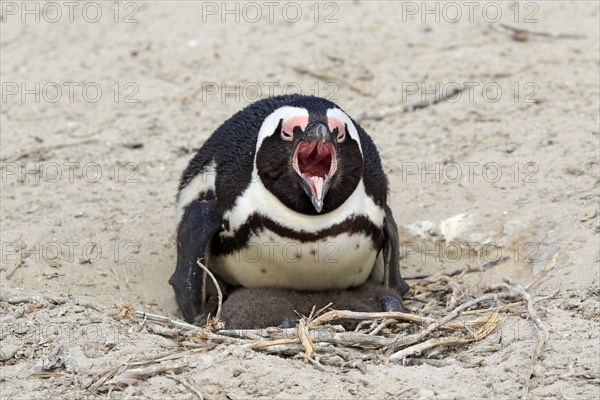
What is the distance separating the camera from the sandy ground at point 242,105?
4.01 metres

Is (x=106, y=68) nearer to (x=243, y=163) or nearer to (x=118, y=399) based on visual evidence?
(x=243, y=163)

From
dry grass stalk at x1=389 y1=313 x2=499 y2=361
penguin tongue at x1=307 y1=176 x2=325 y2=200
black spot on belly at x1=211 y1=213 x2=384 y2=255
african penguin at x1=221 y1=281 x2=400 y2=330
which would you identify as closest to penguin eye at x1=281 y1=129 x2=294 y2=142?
penguin tongue at x1=307 y1=176 x2=325 y2=200

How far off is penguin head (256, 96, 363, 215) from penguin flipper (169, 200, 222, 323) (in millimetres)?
367

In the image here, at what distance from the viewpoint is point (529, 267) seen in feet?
18.1

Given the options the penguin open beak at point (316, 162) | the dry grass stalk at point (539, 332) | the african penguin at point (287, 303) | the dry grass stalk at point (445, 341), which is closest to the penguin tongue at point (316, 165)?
the penguin open beak at point (316, 162)

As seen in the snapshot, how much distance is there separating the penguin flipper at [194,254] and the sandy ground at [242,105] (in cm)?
30

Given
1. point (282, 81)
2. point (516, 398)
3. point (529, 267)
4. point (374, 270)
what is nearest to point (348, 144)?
point (374, 270)

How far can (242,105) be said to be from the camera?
7.80 meters

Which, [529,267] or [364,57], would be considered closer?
[529,267]

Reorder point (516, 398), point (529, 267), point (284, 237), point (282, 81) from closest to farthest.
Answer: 1. point (516, 398)
2. point (284, 237)
3. point (529, 267)
4. point (282, 81)

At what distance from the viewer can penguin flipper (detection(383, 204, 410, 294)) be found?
5.27m

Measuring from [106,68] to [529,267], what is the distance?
4.13 meters

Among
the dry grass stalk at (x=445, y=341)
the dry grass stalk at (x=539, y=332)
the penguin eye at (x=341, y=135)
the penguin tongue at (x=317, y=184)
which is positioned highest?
the penguin eye at (x=341, y=135)

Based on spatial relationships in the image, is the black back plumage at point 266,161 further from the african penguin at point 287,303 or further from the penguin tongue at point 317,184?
the african penguin at point 287,303
